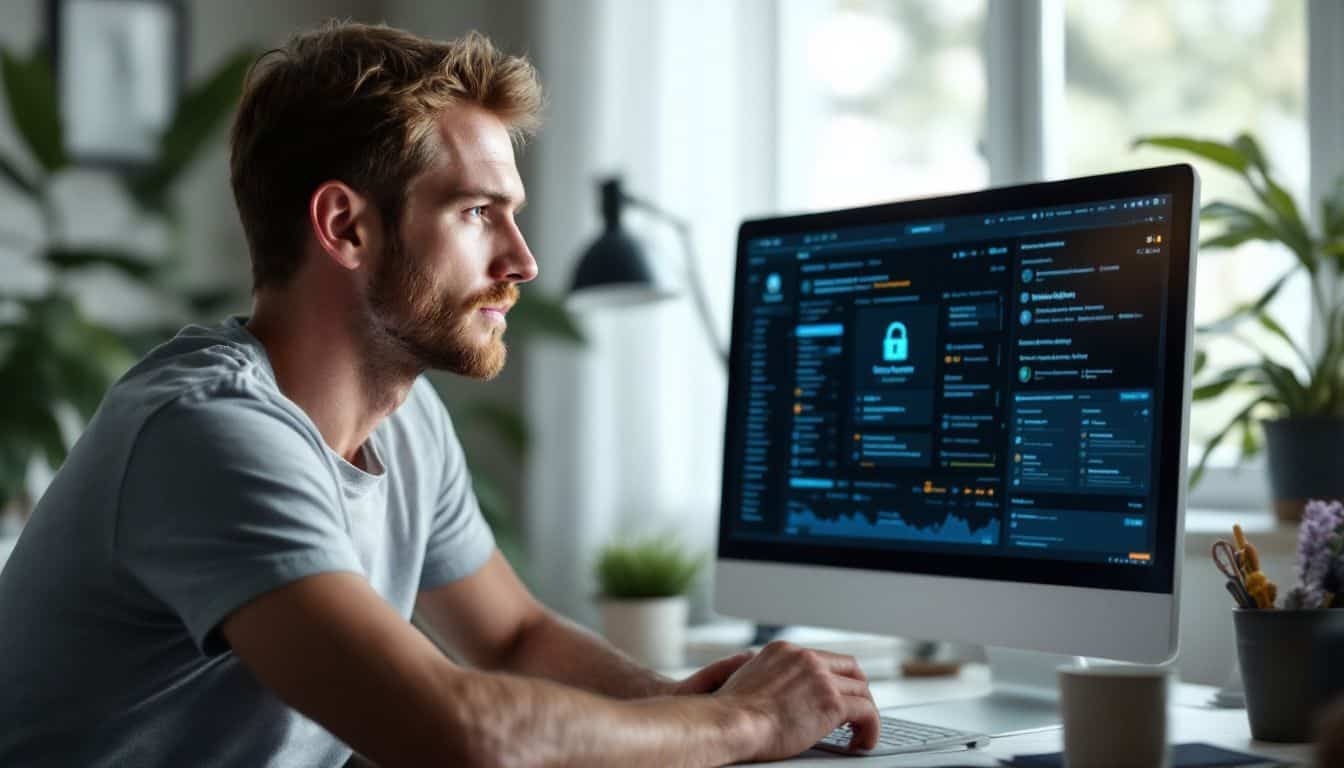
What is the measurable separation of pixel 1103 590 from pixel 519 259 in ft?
1.96

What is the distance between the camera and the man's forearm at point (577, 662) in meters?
1.43

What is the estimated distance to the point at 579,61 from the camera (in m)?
3.02

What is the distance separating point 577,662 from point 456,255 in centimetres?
47

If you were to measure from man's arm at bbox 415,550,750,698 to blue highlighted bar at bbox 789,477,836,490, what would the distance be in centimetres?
25

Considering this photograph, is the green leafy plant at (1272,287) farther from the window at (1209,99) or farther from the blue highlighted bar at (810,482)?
the blue highlighted bar at (810,482)

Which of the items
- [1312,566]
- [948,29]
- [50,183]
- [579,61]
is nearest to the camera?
[1312,566]

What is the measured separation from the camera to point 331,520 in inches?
41.3

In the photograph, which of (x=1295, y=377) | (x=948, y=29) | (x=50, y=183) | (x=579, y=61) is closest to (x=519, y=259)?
(x=1295, y=377)

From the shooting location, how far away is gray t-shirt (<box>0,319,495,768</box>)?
3.32 feet

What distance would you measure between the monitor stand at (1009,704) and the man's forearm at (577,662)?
0.25 meters

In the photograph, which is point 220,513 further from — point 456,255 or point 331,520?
point 456,255

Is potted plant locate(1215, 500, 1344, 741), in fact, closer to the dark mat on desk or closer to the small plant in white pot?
the dark mat on desk

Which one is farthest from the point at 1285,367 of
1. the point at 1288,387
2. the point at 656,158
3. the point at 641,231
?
the point at 656,158

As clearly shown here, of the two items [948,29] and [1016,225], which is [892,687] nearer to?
[1016,225]
